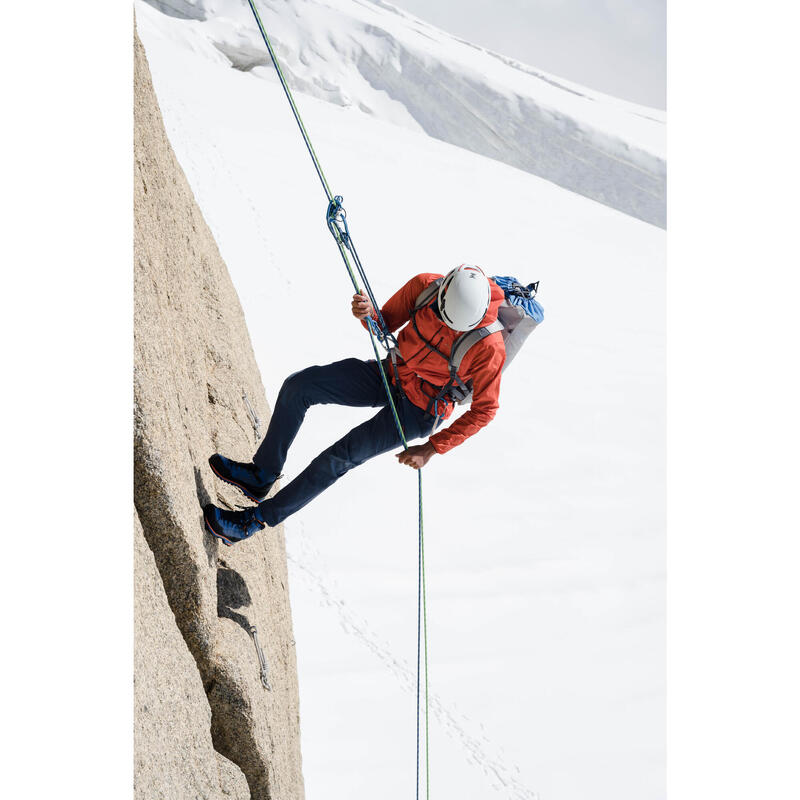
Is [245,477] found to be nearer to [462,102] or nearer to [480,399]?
[480,399]

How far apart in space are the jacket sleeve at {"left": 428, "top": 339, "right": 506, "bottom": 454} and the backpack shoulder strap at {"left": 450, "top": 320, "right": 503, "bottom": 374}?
5cm

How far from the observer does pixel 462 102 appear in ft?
88.6

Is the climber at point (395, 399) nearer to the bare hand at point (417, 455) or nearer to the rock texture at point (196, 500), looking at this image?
the bare hand at point (417, 455)

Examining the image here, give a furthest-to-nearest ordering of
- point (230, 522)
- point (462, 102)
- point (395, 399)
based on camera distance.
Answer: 1. point (462, 102)
2. point (395, 399)
3. point (230, 522)

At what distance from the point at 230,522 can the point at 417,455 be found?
776 millimetres

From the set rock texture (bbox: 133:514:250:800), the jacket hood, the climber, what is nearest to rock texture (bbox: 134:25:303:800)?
rock texture (bbox: 133:514:250:800)

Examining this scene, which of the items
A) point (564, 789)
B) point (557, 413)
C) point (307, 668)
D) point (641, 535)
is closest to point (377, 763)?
point (307, 668)

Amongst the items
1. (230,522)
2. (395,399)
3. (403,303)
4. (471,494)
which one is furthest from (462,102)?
(230,522)

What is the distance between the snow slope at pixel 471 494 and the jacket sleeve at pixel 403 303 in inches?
187

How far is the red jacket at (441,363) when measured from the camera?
11.2 ft

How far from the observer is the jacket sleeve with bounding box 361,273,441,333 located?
356cm

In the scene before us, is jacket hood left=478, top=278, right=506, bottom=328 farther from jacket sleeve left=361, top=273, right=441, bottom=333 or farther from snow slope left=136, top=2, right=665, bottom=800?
snow slope left=136, top=2, right=665, bottom=800

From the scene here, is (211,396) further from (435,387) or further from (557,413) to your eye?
(557,413)

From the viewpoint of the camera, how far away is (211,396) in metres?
4.19
